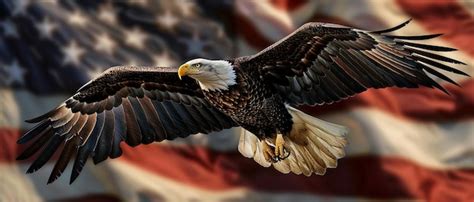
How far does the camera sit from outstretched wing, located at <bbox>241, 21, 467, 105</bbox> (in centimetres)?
522

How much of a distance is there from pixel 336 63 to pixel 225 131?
1.19 metres

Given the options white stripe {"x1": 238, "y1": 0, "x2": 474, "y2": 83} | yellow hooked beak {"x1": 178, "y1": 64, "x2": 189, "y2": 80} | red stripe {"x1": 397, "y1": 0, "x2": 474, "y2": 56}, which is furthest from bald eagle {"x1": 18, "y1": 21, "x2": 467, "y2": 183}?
red stripe {"x1": 397, "y1": 0, "x2": 474, "y2": 56}

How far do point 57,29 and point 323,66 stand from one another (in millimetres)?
1586

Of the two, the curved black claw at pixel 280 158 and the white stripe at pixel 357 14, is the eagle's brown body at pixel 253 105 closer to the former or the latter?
the curved black claw at pixel 280 158

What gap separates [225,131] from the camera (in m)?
6.45

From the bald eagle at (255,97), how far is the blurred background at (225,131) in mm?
668

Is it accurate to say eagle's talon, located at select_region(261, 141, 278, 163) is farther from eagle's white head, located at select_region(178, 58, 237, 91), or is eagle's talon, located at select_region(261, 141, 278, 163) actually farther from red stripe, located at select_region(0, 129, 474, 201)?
red stripe, located at select_region(0, 129, 474, 201)

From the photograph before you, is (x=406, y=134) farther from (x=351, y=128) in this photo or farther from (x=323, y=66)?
(x=323, y=66)

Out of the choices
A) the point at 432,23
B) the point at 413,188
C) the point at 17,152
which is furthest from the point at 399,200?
the point at 17,152

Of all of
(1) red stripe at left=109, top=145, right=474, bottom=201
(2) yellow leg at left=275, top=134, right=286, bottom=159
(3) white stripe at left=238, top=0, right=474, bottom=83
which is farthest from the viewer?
(3) white stripe at left=238, top=0, right=474, bottom=83

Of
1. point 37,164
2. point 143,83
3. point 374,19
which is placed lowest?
point 37,164

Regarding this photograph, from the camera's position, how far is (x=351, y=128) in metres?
6.36

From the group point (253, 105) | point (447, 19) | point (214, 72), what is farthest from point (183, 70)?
point (447, 19)

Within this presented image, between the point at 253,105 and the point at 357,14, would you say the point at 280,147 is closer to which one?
the point at 253,105
